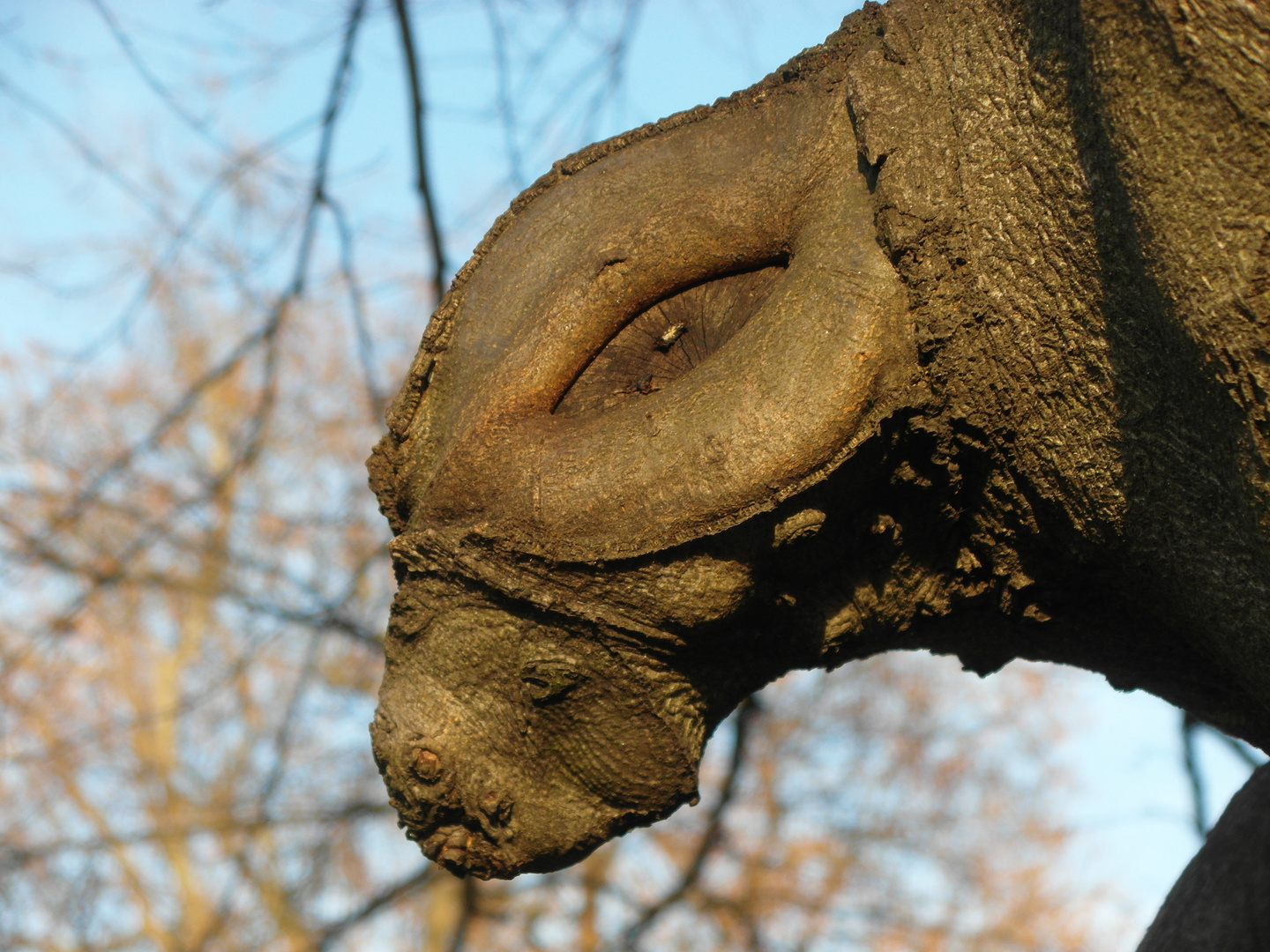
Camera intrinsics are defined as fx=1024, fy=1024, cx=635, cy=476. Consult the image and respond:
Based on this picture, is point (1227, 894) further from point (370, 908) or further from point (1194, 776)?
point (370, 908)

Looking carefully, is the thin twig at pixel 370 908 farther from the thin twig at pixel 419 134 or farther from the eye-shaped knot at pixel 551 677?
the eye-shaped knot at pixel 551 677

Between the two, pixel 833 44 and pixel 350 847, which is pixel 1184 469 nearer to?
pixel 833 44

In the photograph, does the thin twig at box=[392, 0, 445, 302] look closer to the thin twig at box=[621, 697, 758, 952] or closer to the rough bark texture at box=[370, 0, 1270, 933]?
the rough bark texture at box=[370, 0, 1270, 933]

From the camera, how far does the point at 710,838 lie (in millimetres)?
4426

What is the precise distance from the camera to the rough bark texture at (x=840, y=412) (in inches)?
38.5

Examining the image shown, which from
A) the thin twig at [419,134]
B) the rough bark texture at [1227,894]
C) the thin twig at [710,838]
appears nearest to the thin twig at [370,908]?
the thin twig at [710,838]

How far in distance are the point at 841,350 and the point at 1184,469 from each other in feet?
1.22

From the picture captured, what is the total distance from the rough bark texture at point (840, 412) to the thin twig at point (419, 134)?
4.16 feet

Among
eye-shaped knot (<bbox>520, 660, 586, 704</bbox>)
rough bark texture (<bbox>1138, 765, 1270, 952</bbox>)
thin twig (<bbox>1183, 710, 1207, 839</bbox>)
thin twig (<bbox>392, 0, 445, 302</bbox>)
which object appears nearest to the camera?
eye-shaped knot (<bbox>520, 660, 586, 704</bbox>)

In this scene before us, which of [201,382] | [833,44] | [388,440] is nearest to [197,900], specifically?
[201,382]

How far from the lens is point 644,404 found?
120cm

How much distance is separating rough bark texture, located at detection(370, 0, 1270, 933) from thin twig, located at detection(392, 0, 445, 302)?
4.16ft

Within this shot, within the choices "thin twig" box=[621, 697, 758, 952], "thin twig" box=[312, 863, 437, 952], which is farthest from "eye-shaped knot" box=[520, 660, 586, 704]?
"thin twig" box=[312, 863, 437, 952]

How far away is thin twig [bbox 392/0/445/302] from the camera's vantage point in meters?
2.52
